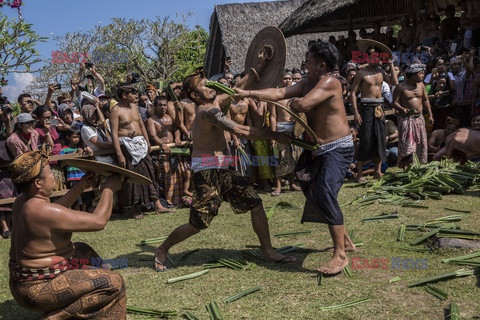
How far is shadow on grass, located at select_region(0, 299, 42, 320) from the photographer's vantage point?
437 cm

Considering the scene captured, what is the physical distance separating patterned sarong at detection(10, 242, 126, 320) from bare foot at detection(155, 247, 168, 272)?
59.3 inches

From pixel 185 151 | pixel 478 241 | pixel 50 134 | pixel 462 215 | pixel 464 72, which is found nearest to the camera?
pixel 478 241

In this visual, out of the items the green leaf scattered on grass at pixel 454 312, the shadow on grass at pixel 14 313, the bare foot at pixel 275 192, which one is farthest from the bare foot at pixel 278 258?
the bare foot at pixel 275 192

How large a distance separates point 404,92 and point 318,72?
501 cm

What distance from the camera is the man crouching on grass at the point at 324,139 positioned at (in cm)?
484

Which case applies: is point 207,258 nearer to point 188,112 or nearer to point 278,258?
point 278,258

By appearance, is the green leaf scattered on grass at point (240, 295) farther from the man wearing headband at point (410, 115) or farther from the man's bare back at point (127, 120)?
the man wearing headband at point (410, 115)

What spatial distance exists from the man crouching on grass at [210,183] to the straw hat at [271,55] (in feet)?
0.31

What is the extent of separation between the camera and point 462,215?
21.0 feet

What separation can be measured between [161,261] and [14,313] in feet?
4.59

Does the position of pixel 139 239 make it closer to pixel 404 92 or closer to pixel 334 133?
pixel 334 133

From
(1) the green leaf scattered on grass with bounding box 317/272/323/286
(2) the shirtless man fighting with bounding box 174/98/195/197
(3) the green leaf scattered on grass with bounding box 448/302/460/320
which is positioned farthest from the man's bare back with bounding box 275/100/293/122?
(3) the green leaf scattered on grass with bounding box 448/302/460/320

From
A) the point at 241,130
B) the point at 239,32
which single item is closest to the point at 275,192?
the point at 241,130

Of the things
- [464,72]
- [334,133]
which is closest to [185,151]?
[334,133]
